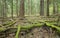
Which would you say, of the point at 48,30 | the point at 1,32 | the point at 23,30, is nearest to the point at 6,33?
the point at 1,32

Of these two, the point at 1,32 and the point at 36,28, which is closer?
the point at 1,32

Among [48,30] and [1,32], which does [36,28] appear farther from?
[1,32]

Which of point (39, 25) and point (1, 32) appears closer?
point (1, 32)

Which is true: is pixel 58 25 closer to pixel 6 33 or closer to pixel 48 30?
pixel 48 30

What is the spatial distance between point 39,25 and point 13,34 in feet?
4.80

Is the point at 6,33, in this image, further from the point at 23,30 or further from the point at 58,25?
the point at 58,25

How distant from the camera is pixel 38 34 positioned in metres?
6.89

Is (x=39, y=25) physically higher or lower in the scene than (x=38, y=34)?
higher

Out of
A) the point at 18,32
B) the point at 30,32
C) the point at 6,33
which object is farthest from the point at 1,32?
Result: the point at 30,32

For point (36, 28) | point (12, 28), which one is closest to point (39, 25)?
point (36, 28)

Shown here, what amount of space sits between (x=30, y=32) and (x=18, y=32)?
0.81m

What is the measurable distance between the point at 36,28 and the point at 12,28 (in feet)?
4.23

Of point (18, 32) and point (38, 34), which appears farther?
point (38, 34)

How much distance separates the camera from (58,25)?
707 centimetres
